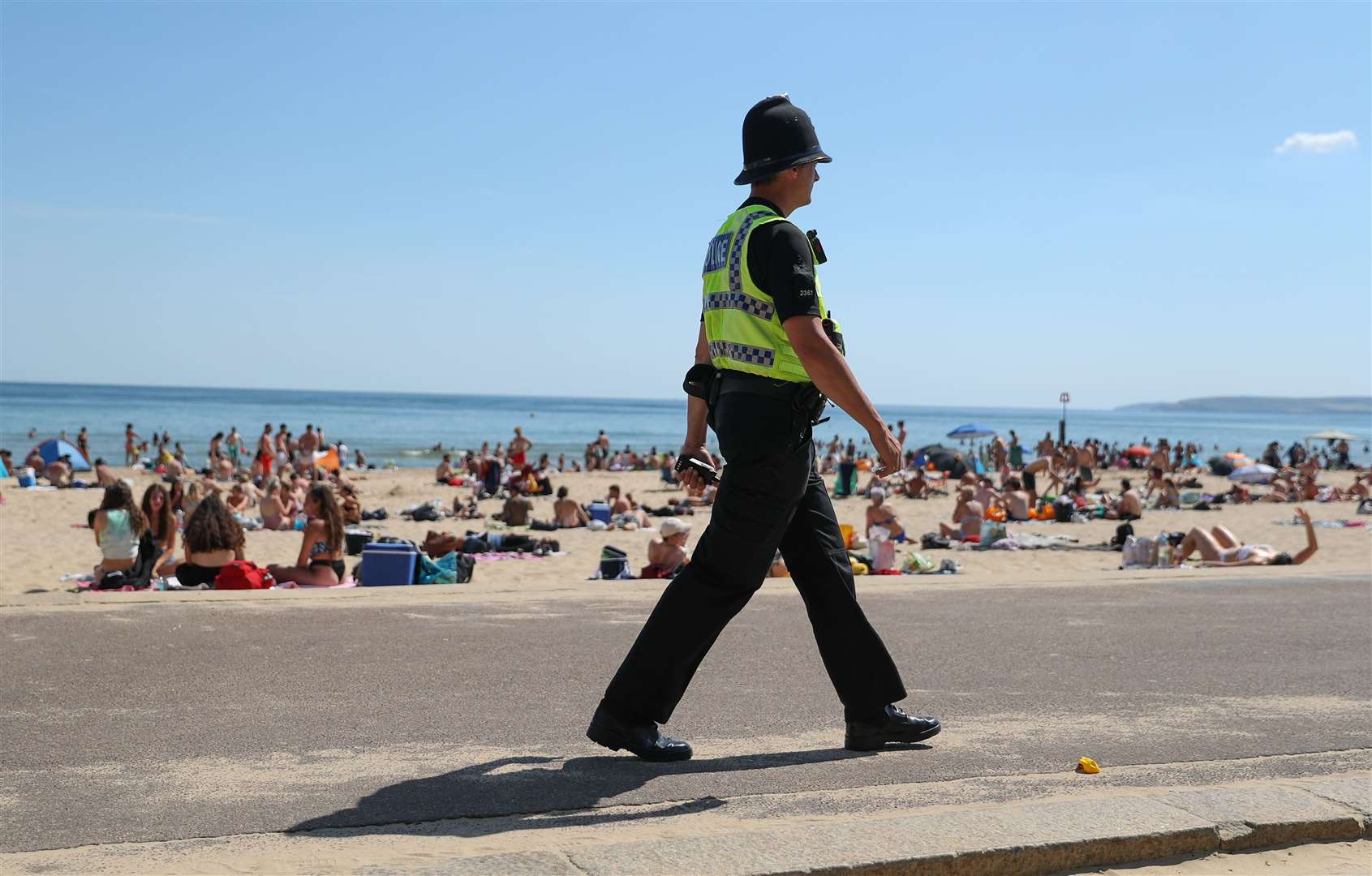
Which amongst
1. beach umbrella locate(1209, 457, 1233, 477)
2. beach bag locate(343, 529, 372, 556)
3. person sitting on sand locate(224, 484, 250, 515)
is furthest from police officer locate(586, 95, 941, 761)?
beach umbrella locate(1209, 457, 1233, 477)

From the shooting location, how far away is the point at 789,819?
10.8 feet

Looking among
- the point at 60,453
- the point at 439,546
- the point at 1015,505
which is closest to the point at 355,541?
the point at 439,546

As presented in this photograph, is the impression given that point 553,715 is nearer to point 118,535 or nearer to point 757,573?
point 757,573

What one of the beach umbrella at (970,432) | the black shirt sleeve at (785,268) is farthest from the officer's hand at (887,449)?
the beach umbrella at (970,432)

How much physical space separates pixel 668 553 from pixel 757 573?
27.8ft

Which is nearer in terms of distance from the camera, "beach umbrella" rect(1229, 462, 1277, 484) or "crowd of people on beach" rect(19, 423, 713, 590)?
"crowd of people on beach" rect(19, 423, 713, 590)

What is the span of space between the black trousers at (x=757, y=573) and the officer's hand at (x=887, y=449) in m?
0.29

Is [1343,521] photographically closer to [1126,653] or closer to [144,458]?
[1126,653]

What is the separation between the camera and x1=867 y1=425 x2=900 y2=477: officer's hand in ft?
11.5

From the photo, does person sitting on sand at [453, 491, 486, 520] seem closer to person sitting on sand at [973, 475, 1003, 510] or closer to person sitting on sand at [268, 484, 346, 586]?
person sitting on sand at [973, 475, 1003, 510]

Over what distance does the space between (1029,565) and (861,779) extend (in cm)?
1287

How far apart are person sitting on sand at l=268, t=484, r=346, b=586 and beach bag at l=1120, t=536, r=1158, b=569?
9.27 m

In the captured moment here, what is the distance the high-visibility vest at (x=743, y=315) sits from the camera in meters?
3.71

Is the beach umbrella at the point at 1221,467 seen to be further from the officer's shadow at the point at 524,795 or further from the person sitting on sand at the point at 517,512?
the officer's shadow at the point at 524,795
